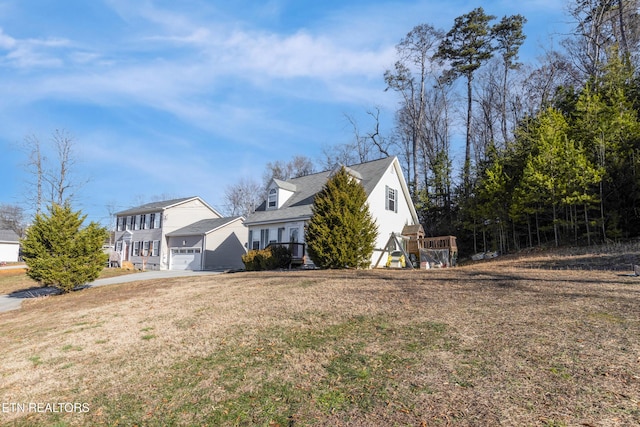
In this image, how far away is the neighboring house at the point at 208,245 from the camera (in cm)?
2759

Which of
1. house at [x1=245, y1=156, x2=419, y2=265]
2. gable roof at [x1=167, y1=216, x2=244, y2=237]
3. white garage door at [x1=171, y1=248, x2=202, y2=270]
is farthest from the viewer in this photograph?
white garage door at [x1=171, y1=248, x2=202, y2=270]

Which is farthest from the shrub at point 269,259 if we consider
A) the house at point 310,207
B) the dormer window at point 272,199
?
the dormer window at point 272,199

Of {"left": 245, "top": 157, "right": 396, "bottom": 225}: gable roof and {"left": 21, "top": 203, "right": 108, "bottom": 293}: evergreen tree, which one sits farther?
{"left": 245, "top": 157, "right": 396, "bottom": 225}: gable roof

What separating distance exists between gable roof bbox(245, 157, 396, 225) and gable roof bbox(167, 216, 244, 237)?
617cm

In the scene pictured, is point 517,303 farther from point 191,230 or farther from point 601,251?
point 191,230

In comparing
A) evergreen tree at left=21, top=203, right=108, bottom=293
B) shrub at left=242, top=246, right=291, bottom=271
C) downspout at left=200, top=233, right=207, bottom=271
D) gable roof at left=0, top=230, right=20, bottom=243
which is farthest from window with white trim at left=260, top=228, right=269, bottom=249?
gable roof at left=0, top=230, right=20, bottom=243

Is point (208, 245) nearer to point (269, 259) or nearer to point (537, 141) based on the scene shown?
point (269, 259)

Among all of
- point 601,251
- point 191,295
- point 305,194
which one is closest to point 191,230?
point 305,194

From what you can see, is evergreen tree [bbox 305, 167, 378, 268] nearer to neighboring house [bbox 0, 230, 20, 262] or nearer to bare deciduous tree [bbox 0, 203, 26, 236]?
neighboring house [bbox 0, 230, 20, 262]

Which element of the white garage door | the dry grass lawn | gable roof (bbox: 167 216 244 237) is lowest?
the dry grass lawn

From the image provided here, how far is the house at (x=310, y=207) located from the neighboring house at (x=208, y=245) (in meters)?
6.43

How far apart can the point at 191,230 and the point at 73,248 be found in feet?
42.9

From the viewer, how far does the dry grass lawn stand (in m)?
3.32

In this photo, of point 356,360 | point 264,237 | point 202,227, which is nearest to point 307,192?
point 264,237
